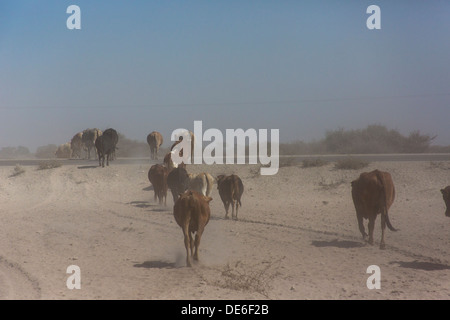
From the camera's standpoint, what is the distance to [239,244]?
12969mm

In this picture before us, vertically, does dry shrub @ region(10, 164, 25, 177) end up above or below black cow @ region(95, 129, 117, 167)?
below

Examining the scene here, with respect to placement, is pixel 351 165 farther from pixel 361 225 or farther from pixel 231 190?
pixel 361 225

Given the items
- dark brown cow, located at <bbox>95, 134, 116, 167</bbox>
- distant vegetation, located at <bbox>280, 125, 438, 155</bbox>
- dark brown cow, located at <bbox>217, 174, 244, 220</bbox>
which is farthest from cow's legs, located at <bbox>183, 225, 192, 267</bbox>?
distant vegetation, located at <bbox>280, 125, 438, 155</bbox>

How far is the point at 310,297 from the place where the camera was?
8344 millimetres

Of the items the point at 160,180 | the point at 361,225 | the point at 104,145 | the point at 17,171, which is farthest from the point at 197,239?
the point at 17,171

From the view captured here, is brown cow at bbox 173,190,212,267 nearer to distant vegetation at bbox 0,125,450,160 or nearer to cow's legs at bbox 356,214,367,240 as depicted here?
cow's legs at bbox 356,214,367,240

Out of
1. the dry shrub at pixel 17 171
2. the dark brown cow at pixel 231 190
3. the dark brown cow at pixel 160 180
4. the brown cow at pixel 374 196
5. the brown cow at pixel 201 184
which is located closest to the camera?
the brown cow at pixel 374 196

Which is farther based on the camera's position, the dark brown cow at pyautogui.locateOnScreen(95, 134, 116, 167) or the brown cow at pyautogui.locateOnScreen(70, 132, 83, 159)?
the brown cow at pyautogui.locateOnScreen(70, 132, 83, 159)

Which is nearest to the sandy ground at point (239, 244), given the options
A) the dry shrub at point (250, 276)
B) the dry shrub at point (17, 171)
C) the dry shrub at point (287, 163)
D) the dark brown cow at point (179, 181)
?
the dry shrub at point (250, 276)

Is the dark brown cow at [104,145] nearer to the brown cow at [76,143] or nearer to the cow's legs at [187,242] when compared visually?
the brown cow at [76,143]

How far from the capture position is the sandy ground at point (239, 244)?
29.3 ft

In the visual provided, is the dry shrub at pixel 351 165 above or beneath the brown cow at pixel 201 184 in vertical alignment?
above

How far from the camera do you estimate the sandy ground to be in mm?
8930
